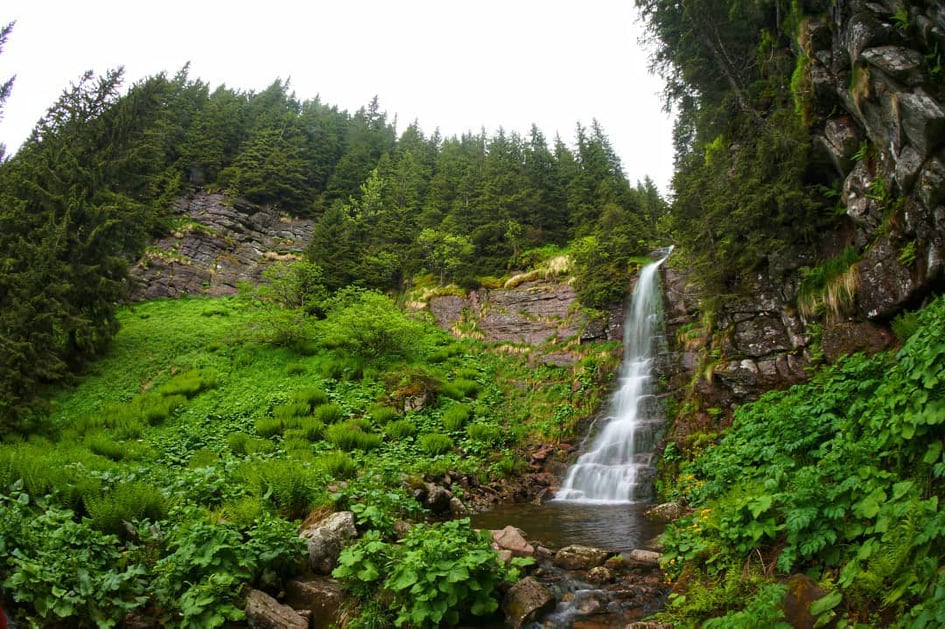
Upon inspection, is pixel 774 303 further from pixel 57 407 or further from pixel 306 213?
pixel 306 213

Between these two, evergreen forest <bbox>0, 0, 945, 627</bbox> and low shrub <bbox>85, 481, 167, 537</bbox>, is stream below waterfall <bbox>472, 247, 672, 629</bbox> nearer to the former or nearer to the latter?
evergreen forest <bbox>0, 0, 945, 627</bbox>

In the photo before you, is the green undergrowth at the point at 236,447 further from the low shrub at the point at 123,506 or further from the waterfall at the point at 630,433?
the waterfall at the point at 630,433

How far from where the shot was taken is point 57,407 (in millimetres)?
14094

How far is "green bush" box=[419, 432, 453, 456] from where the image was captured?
1258 cm

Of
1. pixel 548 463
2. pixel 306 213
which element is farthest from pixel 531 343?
pixel 306 213

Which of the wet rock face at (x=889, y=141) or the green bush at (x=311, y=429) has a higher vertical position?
the wet rock face at (x=889, y=141)

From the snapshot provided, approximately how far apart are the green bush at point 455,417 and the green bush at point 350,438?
2522 mm

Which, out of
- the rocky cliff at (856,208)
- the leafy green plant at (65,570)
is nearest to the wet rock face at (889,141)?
the rocky cliff at (856,208)

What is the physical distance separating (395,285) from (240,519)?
25.8 m

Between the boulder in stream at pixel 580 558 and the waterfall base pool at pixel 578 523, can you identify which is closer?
the boulder in stream at pixel 580 558

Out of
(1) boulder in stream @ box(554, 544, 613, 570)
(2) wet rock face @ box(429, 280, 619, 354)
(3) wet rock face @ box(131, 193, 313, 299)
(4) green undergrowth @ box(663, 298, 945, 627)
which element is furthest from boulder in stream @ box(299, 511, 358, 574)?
(3) wet rock face @ box(131, 193, 313, 299)

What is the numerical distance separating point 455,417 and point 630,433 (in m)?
5.37

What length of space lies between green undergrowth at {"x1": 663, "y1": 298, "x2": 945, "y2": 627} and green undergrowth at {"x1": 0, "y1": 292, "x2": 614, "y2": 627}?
2335mm

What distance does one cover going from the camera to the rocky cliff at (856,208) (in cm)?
732
